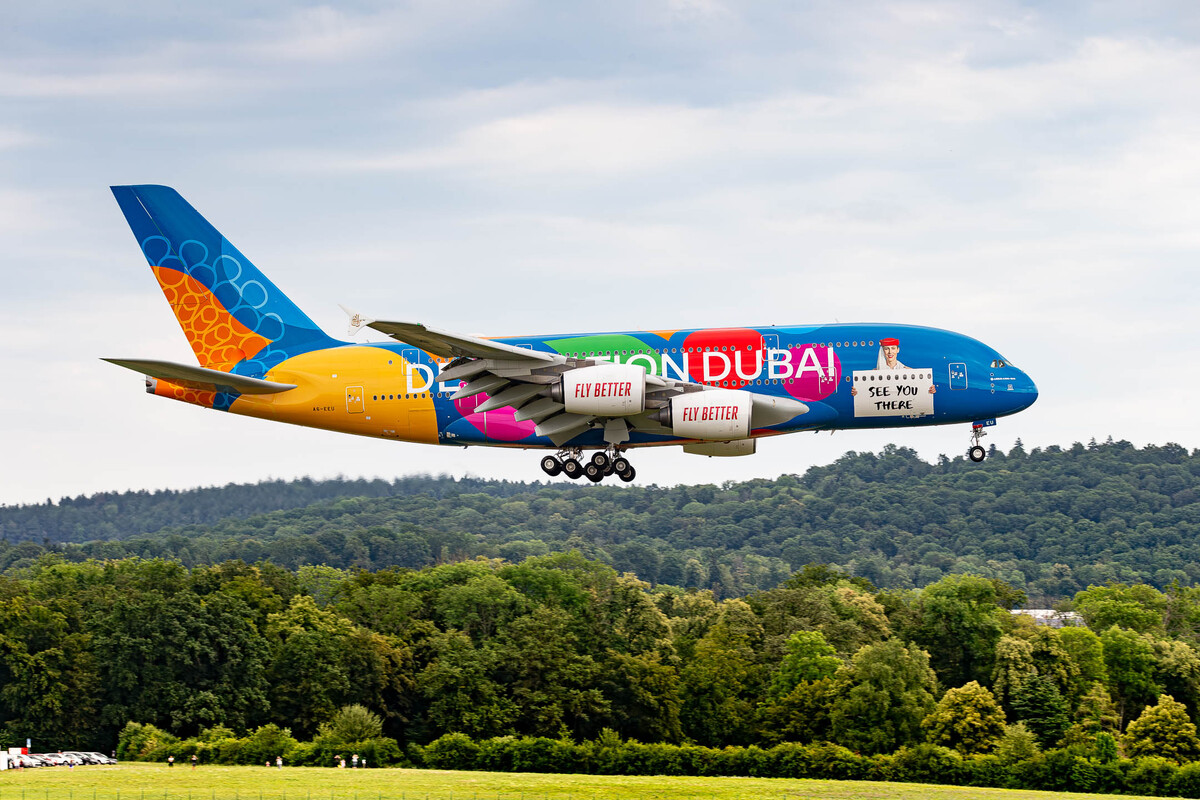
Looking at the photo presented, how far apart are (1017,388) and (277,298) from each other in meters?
31.6

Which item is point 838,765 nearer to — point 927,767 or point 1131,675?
point 927,767

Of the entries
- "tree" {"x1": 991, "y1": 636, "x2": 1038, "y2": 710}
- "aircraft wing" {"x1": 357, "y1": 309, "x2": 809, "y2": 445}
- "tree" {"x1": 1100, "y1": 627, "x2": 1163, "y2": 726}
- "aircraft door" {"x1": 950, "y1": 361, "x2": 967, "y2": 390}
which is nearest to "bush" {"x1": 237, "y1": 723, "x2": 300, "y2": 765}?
"aircraft wing" {"x1": 357, "y1": 309, "x2": 809, "y2": 445}

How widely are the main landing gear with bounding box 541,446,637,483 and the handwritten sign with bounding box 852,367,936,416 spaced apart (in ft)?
31.2

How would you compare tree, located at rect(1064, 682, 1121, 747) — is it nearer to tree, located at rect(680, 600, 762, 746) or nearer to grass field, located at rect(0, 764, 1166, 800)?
grass field, located at rect(0, 764, 1166, 800)

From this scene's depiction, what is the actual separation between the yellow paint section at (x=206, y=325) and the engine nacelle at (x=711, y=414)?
18866 millimetres

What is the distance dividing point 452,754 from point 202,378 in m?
56.3

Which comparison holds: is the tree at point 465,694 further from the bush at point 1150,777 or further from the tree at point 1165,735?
the tree at point 1165,735

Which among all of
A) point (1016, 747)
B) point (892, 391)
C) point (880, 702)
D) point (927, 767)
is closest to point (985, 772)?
point (1016, 747)

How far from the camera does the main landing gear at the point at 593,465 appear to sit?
5916 cm

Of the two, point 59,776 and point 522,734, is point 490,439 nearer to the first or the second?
point 59,776

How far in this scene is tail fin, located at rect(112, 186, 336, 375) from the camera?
6366 centimetres

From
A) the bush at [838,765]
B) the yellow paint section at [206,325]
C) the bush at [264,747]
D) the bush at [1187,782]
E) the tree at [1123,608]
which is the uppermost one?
the yellow paint section at [206,325]

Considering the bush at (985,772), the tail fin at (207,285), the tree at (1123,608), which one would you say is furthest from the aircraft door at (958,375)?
the tree at (1123,608)

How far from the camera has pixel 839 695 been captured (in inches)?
4589
